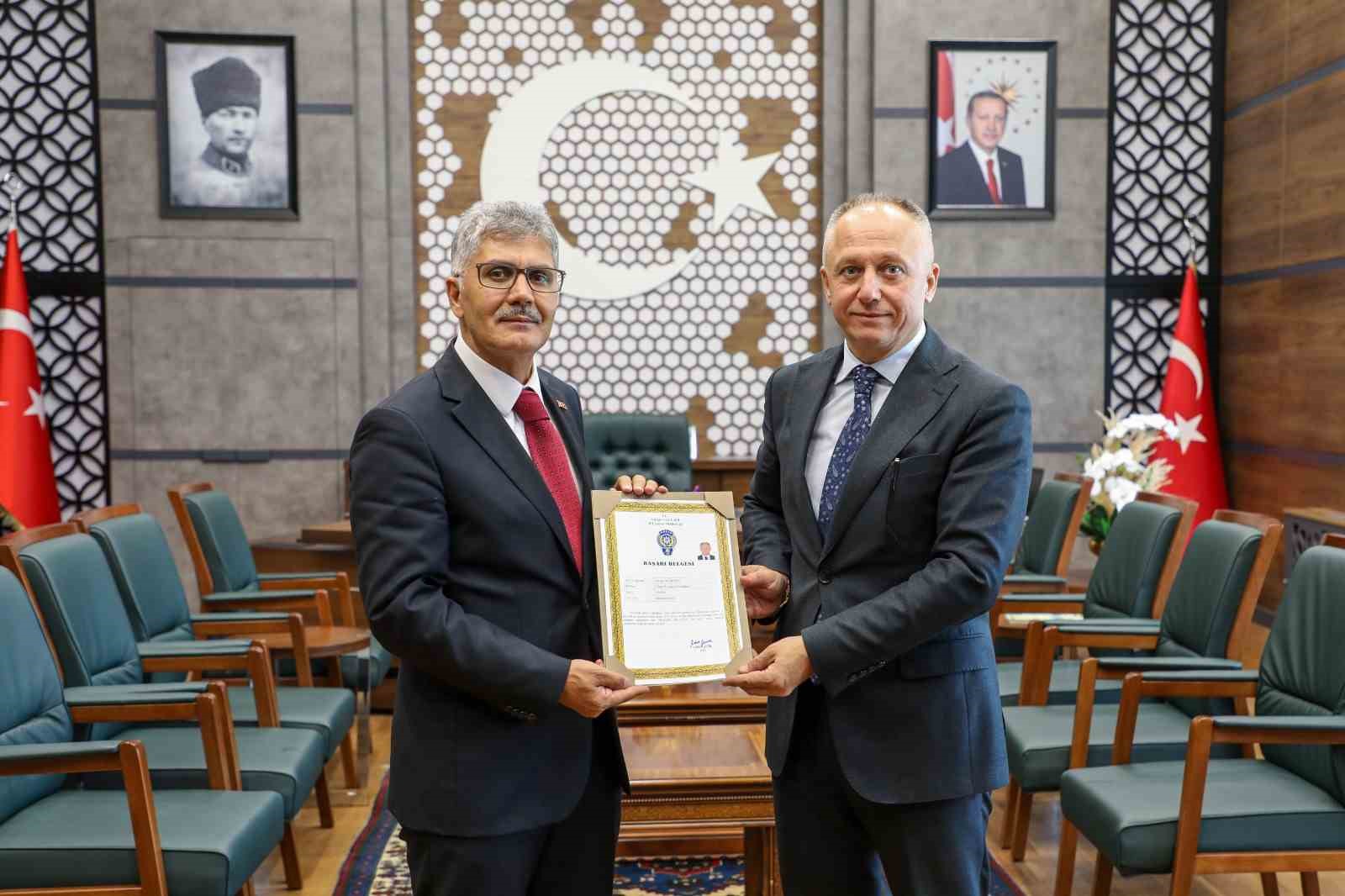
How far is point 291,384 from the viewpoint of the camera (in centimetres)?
610

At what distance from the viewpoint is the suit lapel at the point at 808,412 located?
1877mm

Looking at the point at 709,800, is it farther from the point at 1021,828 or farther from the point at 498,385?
the point at 498,385

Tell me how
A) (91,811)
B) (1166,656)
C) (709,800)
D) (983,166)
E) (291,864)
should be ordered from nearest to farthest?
(91,811), (709,800), (291,864), (1166,656), (983,166)

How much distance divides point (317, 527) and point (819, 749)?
12.3ft

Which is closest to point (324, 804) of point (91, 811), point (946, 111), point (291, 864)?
point (291, 864)

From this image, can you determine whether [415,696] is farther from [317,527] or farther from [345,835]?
[317,527]

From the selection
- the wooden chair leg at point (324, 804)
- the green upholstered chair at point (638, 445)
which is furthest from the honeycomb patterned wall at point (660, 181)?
the wooden chair leg at point (324, 804)

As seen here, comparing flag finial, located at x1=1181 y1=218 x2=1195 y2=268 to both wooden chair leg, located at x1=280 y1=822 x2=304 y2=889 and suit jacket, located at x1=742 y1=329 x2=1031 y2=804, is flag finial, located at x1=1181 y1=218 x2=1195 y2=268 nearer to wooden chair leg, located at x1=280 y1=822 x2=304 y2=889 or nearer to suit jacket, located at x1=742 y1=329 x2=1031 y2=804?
suit jacket, located at x1=742 y1=329 x2=1031 y2=804

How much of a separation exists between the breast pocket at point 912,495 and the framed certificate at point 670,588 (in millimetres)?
282

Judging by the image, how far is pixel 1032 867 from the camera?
3.31m

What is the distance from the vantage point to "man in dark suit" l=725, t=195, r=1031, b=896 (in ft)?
5.70

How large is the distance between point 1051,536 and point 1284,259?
2.45 meters

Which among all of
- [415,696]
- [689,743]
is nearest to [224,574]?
[689,743]

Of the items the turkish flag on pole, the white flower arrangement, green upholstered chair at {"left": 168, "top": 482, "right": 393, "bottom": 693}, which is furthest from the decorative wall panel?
the white flower arrangement
